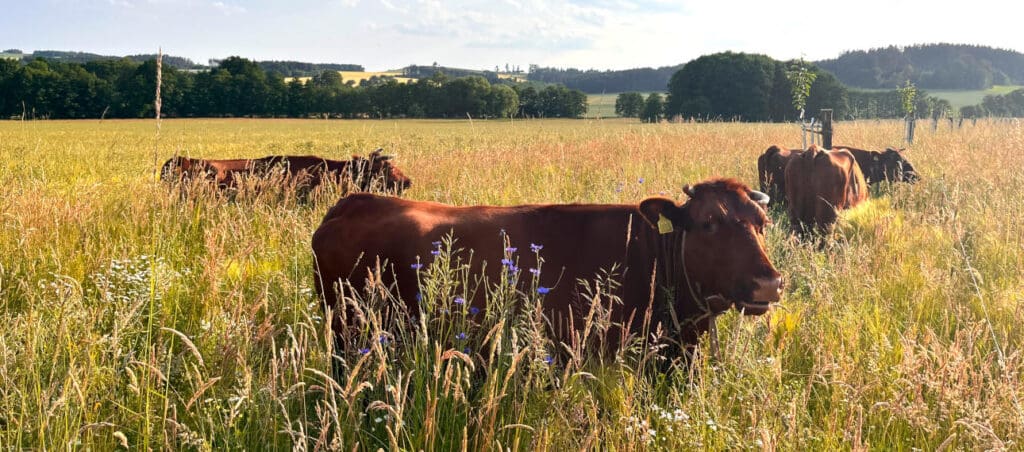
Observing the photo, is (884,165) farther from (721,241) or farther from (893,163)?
(721,241)

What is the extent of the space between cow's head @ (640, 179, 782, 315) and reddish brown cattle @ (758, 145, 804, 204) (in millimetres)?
7190

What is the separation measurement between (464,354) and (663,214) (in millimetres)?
1971

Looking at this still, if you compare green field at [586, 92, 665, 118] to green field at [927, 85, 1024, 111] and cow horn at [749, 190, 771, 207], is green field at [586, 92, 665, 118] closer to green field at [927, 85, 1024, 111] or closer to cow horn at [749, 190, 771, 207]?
cow horn at [749, 190, 771, 207]

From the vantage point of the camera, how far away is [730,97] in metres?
79.1

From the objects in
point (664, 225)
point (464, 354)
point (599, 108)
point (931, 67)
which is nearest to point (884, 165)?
point (599, 108)

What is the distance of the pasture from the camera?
214 centimetres

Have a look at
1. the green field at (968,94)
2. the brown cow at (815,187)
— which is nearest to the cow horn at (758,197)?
the brown cow at (815,187)

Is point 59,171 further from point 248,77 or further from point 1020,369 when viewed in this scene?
point 248,77

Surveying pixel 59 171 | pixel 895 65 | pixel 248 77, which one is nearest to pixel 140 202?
pixel 59 171

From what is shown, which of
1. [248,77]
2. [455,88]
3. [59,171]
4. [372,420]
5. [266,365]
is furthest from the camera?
[248,77]

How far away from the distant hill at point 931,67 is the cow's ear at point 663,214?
355ft

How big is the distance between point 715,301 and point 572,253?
859mm

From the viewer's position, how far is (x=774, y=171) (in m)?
10.3

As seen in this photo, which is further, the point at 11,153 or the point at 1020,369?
the point at 11,153
